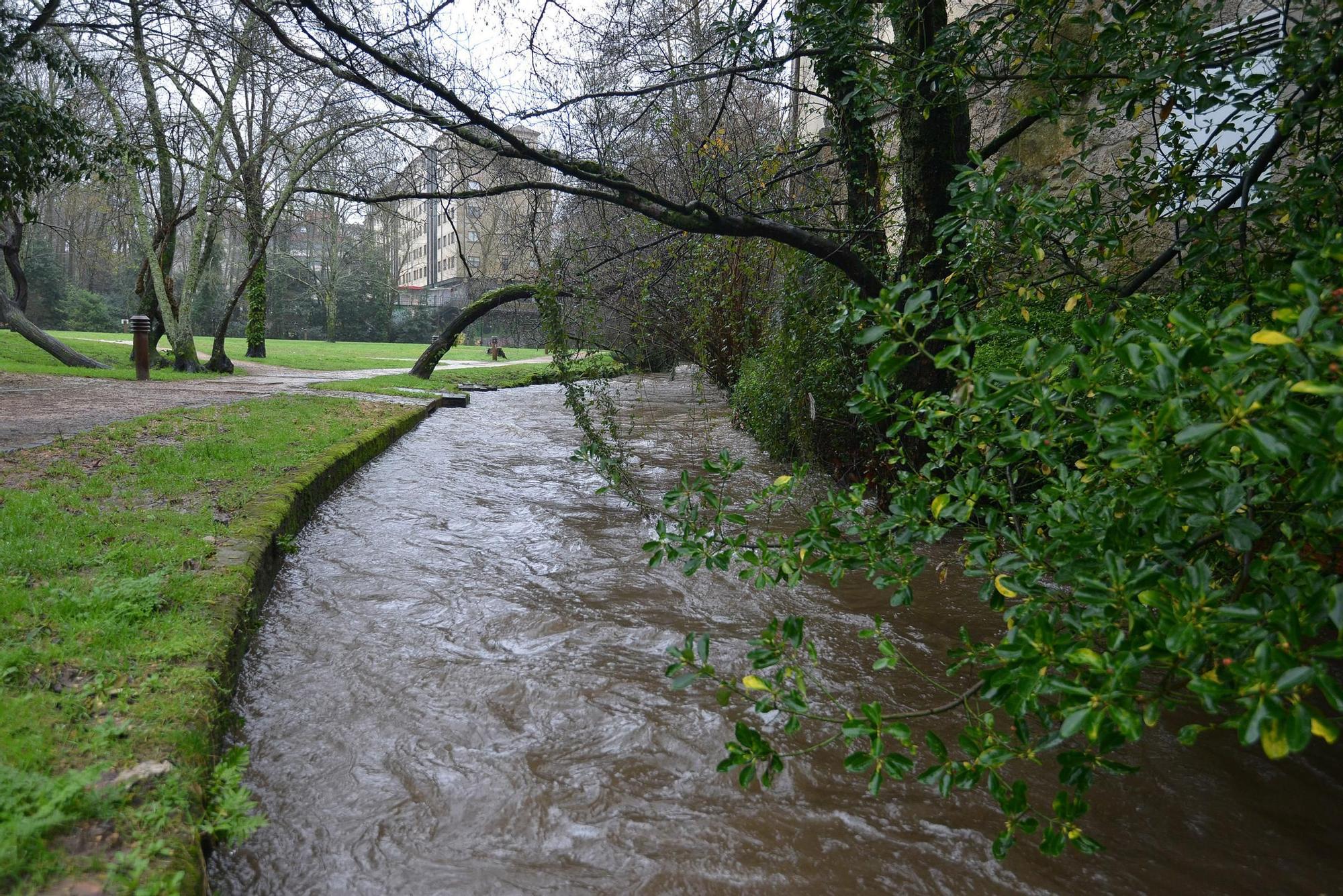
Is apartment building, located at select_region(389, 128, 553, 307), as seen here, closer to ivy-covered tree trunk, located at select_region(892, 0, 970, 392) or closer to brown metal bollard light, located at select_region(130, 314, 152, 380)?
ivy-covered tree trunk, located at select_region(892, 0, 970, 392)

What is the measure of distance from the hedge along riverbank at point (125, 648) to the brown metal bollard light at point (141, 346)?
7.84 metres

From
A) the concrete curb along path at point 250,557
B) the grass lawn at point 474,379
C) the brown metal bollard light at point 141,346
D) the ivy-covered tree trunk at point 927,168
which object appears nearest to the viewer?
the concrete curb along path at point 250,557

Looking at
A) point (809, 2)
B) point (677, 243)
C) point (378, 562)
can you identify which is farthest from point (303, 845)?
point (677, 243)

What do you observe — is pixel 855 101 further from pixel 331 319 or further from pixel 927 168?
pixel 331 319

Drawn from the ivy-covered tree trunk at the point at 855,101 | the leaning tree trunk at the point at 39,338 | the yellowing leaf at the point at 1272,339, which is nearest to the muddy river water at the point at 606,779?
the yellowing leaf at the point at 1272,339

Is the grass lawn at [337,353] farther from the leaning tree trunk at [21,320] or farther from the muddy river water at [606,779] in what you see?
the muddy river water at [606,779]

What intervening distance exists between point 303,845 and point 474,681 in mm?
1093

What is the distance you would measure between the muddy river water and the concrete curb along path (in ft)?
0.51

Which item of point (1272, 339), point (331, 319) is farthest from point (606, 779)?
point (331, 319)

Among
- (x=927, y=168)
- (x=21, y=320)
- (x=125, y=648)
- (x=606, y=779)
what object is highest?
(x=927, y=168)

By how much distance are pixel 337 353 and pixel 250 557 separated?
26.7m

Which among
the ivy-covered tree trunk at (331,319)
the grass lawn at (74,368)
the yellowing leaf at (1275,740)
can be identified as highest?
the ivy-covered tree trunk at (331,319)

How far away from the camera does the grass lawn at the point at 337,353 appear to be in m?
20.5

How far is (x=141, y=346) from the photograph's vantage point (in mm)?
12508
